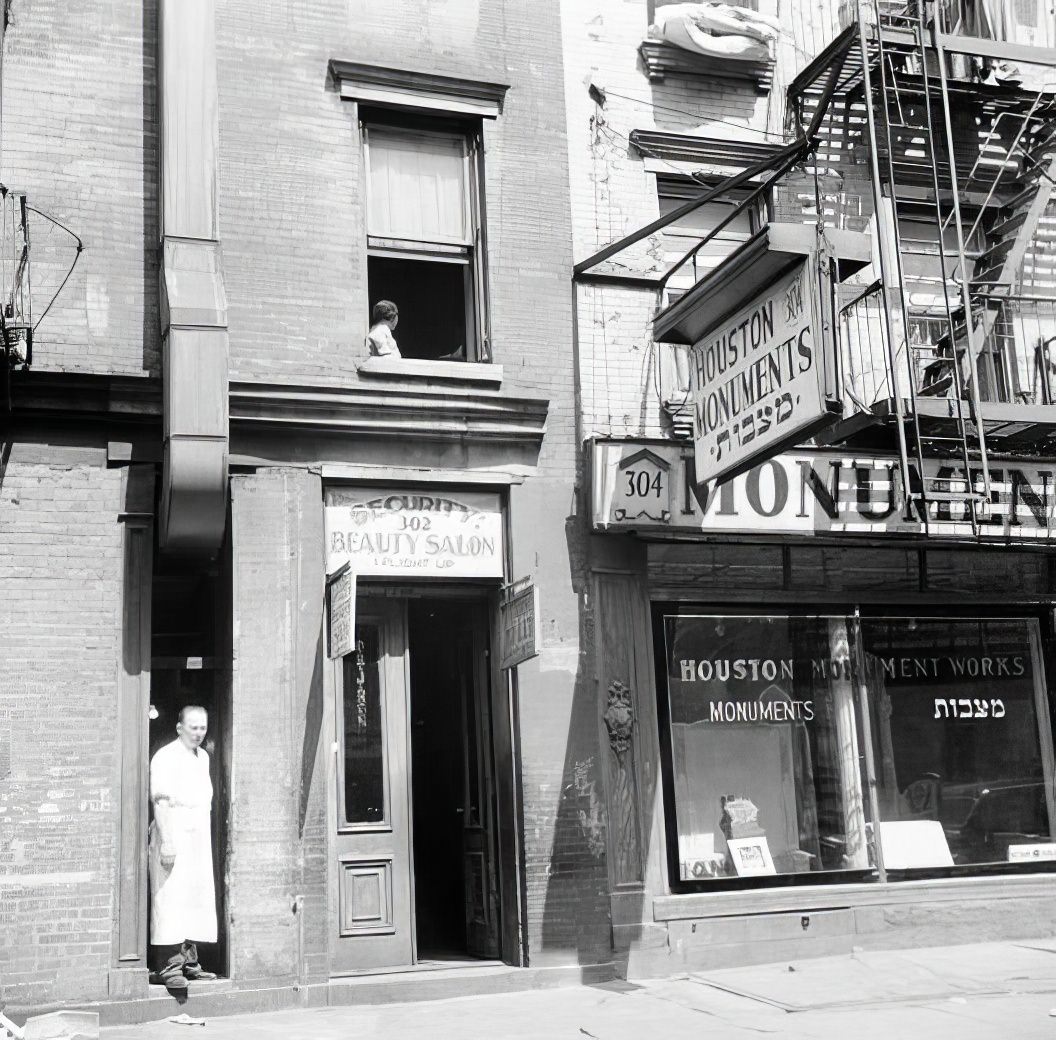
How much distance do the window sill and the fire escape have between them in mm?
2817

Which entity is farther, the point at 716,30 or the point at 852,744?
the point at 716,30

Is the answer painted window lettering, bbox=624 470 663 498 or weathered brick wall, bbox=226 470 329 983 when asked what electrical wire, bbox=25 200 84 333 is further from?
painted window lettering, bbox=624 470 663 498

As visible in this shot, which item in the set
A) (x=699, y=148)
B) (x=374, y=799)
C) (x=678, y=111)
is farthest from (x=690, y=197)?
(x=374, y=799)

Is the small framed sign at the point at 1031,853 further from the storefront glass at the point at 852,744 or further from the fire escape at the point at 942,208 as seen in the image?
the fire escape at the point at 942,208

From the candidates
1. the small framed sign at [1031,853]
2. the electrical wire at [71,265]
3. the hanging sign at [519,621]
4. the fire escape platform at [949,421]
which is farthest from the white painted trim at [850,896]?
the electrical wire at [71,265]

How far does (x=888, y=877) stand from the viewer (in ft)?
37.4

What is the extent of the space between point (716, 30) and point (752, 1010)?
27.3ft

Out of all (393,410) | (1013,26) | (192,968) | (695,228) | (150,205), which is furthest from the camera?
(1013,26)

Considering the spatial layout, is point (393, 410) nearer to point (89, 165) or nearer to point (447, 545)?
point (447, 545)

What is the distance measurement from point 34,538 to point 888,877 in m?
7.48

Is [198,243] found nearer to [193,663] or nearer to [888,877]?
[193,663]

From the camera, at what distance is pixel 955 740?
1209cm

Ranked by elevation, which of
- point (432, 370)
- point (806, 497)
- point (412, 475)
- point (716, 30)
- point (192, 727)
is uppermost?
point (716, 30)

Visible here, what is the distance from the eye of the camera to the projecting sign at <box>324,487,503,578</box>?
409 inches
